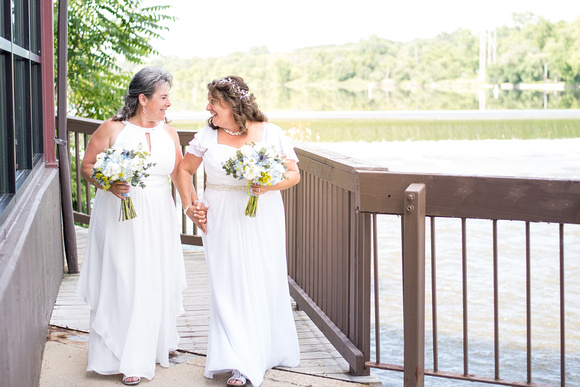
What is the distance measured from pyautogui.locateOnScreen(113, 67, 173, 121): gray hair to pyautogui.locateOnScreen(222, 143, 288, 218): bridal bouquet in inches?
24.4

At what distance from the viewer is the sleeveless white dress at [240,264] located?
4098 millimetres

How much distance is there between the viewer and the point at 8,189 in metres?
4.00

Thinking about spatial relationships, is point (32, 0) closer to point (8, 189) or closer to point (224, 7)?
point (8, 189)

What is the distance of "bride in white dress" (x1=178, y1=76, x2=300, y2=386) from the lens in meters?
4.10

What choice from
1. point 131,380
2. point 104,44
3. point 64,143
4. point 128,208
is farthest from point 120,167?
point 104,44

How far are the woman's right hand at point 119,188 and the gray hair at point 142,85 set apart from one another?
443mm

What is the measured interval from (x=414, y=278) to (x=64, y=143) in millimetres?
3548

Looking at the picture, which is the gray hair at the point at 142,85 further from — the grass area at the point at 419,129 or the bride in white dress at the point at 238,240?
the grass area at the point at 419,129

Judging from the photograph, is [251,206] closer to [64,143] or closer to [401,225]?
[401,225]

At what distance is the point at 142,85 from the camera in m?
4.19

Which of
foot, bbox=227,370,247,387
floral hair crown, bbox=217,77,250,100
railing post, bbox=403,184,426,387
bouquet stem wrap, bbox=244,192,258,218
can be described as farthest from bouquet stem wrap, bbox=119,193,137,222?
railing post, bbox=403,184,426,387

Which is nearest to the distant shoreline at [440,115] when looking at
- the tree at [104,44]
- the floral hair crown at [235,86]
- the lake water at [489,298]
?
the lake water at [489,298]

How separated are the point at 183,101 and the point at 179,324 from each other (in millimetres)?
45152

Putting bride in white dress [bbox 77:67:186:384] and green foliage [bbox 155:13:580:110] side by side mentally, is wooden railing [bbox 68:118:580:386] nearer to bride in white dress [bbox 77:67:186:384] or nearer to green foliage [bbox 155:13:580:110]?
bride in white dress [bbox 77:67:186:384]
